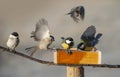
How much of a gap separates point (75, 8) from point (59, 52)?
0.93 m

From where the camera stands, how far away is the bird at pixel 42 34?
223 inches

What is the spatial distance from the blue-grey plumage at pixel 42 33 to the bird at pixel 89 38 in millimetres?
518

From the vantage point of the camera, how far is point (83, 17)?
19.5 ft

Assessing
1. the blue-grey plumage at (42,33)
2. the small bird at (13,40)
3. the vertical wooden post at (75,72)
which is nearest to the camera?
the vertical wooden post at (75,72)

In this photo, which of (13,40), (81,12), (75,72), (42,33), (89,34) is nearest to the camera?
(75,72)

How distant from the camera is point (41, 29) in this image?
566cm

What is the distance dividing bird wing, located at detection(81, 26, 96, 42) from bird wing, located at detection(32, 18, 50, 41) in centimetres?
52

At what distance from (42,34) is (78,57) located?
604 mm

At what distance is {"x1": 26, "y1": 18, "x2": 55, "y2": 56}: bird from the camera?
223 inches

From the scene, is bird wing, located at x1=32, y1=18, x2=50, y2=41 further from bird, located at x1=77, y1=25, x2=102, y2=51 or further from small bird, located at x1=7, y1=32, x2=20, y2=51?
small bird, located at x1=7, y1=32, x2=20, y2=51

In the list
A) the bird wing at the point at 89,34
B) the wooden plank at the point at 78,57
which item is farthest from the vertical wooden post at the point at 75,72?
the bird wing at the point at 89,34

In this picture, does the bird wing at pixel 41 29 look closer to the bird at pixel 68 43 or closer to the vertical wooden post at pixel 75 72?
the bird at pixel 68 43

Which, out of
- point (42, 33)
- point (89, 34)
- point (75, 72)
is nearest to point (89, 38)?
point (89, 34)

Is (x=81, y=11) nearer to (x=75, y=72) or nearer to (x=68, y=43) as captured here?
(x=68, y=43)
